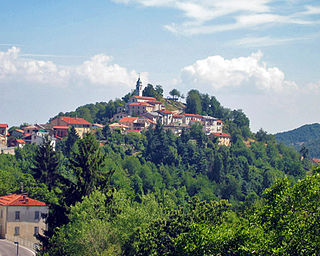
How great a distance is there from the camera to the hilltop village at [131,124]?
429ft

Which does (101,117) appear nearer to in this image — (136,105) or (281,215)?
(136,105)

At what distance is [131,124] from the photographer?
14775cm

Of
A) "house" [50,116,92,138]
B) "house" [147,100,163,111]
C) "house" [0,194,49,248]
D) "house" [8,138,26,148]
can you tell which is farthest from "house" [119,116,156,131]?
"house" [0,194,49,248]

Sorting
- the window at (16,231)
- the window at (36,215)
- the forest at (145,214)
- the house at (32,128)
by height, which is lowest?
the window at (16,231)

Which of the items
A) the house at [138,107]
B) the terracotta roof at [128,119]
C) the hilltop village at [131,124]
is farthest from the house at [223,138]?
the terracotta roof at [128,119]

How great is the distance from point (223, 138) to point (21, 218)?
99839 millimetres

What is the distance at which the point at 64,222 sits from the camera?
47312mm

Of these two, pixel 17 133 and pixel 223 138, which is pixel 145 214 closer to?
pixel 17 133

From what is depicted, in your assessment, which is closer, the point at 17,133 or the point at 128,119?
the point at 17,133

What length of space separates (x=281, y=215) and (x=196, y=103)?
148 meters

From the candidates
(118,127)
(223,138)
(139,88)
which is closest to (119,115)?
(118,127)

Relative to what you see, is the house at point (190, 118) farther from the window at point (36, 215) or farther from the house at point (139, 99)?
the window at point (36, 215)

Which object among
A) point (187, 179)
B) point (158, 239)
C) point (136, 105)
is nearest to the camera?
point (158, 239)

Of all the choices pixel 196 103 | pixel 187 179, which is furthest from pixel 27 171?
pixel 196 103
